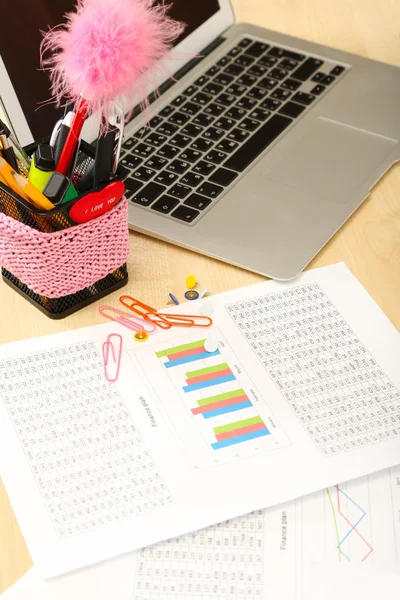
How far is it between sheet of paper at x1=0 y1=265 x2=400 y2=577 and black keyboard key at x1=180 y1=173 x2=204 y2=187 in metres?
0.17

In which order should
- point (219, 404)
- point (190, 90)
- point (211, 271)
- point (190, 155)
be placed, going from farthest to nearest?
1. point (190, 90)
2. point (190, 155)
3. point (211, 271)
4. point (219, 404)

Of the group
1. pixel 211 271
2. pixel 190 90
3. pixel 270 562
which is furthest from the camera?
pixel 190 90

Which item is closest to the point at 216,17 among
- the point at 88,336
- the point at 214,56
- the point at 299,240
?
the point at 214,56

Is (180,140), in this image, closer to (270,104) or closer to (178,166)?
(178,166)

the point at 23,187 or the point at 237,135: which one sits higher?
the point at 23,187

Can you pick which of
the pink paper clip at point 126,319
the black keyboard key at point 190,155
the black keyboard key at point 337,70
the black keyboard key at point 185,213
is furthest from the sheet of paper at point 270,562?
the black keyboard key at point 337,70

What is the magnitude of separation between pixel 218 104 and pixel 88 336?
0.42 metres

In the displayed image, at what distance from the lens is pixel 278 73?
41.4 inches

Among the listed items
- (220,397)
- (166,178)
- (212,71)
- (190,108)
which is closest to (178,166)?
(166,178)

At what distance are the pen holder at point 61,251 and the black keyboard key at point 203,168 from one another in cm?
18

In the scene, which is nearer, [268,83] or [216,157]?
[216,157]

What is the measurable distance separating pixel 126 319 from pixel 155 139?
0.29m

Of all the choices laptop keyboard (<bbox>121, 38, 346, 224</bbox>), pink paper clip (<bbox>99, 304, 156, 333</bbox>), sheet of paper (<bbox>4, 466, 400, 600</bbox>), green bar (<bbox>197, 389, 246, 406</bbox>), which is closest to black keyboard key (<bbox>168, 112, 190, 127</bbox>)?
laptop keyboard (<bbox>121, 38, 346, 224</bbox>)

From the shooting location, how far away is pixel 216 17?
1.08 metres
